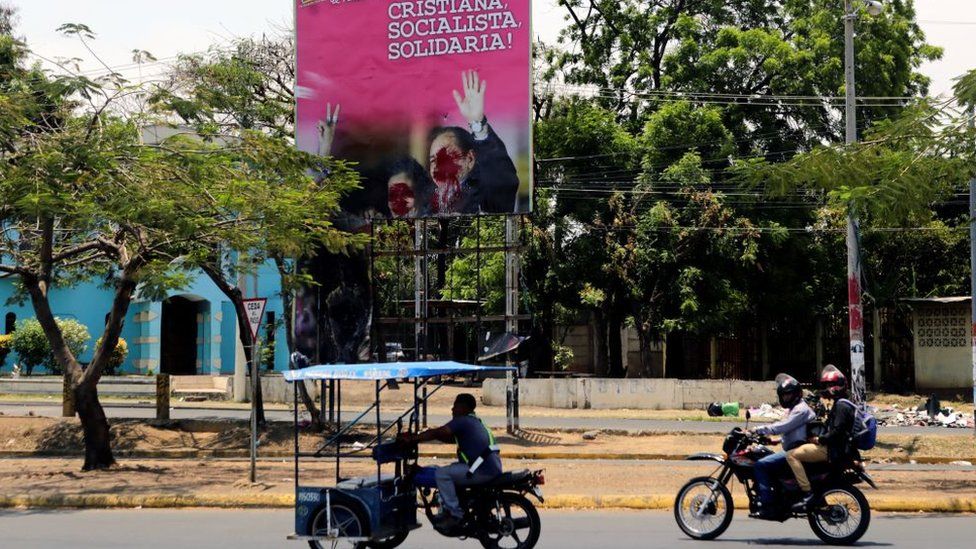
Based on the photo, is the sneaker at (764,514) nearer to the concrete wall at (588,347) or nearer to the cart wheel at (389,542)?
the cart wheel at (389,542)

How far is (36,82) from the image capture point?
18.0m

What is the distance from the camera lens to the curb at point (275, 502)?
48.9 ft

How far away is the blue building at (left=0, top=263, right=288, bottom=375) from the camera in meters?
45.7

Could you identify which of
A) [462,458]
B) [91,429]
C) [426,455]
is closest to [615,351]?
[426,455]

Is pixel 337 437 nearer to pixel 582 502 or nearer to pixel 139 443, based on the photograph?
pixel 582 502

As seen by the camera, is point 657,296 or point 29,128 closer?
point 29,128

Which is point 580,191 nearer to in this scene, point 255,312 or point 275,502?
point 255,312

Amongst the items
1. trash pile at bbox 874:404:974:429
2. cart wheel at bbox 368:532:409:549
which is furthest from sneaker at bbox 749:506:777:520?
trash pile at bbox 874:404:974:429

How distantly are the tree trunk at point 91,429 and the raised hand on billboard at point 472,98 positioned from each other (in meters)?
9.43

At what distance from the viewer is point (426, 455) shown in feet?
70.3

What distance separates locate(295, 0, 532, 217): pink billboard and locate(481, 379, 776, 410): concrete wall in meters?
9.25

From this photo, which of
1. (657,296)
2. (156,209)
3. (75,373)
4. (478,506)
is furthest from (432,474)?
(657,296)

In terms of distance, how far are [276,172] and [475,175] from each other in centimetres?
508

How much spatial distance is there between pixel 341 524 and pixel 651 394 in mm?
22964
